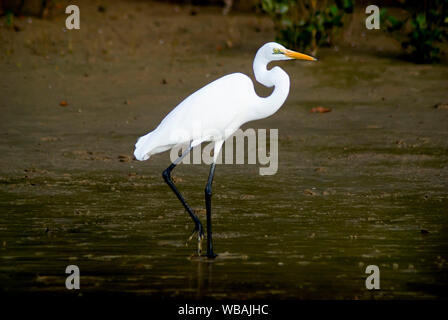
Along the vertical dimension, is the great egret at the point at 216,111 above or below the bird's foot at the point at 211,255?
above

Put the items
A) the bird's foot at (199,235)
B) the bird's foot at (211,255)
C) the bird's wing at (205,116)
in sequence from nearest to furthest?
1. the bird's foot at (211,255)
2. the bird's foot at (199,235)
3. the bird's wing at (205,116)

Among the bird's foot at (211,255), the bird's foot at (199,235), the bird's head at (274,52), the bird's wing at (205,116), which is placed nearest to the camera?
the bird's foot at (211,255)

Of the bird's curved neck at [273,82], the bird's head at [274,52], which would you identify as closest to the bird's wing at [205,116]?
the bird's curved neck at [273,82]

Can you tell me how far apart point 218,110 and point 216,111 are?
0.02 meters

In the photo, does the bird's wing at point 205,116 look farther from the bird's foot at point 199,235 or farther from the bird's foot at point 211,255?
the bird's foot at point 211,255

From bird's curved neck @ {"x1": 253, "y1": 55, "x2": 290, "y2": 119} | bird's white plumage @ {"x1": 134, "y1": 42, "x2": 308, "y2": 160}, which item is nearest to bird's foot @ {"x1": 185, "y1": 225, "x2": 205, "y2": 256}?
bird's white plumage @ {"x1": 134, "y1": 42, "x2": 308, "y2": 160}

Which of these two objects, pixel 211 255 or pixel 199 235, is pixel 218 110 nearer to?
pixel 199 235

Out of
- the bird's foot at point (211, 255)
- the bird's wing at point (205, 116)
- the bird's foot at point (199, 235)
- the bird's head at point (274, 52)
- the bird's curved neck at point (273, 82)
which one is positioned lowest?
the bird's foot at point (211, 255)

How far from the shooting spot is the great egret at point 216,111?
6340 millimetres

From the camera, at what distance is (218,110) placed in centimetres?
635

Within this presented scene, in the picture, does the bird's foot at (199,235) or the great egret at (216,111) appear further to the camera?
the great egret at (216,111)

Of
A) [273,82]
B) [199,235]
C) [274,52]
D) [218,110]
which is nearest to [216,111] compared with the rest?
[218,110]

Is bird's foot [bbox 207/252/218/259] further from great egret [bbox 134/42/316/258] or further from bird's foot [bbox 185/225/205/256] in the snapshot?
great egret [bbox 134/42/316/258]
